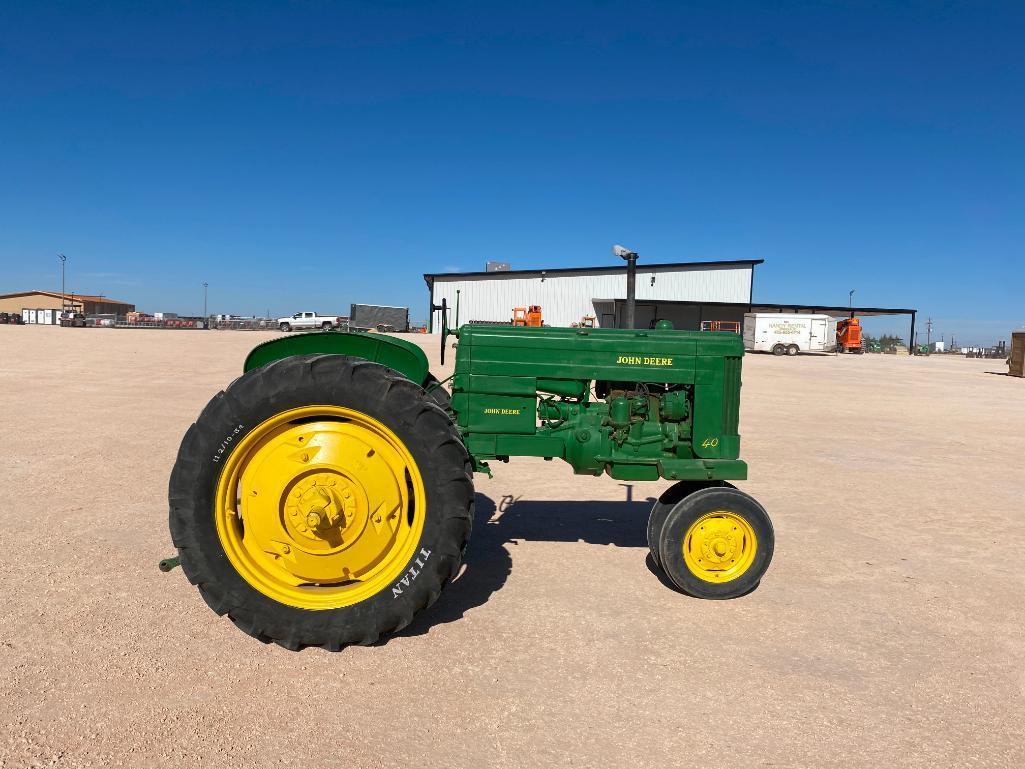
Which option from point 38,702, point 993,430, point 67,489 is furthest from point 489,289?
point 38,702

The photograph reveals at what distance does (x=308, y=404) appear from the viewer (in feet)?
9.75

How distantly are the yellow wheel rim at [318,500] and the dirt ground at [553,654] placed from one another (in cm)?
37

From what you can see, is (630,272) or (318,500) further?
(630,272)

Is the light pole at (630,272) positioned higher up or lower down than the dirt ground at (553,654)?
higher up

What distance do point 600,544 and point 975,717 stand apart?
7.85 ft

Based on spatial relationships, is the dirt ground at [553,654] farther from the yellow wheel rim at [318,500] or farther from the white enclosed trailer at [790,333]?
the white enclosed trailer at [790,333]

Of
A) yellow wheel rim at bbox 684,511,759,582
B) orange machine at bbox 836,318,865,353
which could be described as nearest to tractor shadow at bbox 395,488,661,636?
yellow wheel rim at bbox 684,511,759,582

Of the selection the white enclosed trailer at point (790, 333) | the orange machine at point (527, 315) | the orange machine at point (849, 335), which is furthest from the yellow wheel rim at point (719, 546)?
the orange machine at point (849, 335)

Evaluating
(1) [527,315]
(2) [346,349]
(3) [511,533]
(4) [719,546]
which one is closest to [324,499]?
(2) [346,349]

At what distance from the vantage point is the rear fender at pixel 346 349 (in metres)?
3.57

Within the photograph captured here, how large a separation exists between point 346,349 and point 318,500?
103 centimetres

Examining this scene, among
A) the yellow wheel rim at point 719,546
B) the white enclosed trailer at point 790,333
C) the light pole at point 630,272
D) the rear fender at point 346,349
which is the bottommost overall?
the yellow wheel rim at point 719,546

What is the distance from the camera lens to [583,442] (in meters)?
3.94

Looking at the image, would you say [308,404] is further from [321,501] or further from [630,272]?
[630,272]
